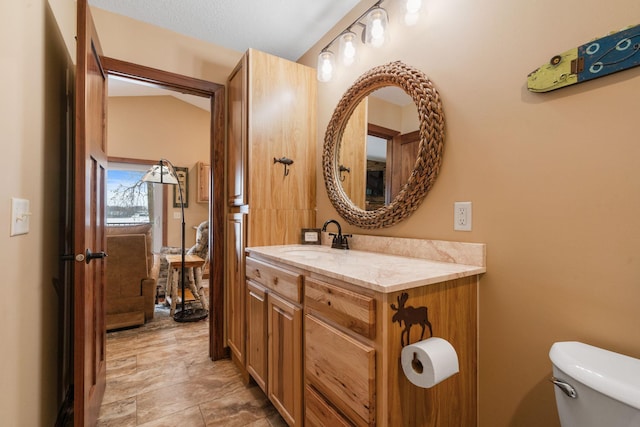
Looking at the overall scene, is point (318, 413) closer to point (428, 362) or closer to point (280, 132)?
point (428, 362)

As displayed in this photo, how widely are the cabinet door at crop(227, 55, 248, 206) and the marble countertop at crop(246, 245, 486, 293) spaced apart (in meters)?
0.76

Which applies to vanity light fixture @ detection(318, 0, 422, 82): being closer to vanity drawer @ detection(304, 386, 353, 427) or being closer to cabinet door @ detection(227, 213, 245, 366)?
cabinet door @ detection(227, 213, 245, 366)

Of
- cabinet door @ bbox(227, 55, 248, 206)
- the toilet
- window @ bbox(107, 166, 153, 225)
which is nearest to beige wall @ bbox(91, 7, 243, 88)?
cabinet door @ bbox(227, 55, 248, 206)

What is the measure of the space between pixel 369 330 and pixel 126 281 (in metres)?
2.87

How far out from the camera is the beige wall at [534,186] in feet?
2.92

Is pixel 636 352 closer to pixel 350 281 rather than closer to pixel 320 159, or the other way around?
pixel 350 281

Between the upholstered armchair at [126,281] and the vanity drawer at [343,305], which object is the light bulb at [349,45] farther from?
the upholstered armchair at [126,281]

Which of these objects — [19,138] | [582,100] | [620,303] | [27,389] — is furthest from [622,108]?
[27,389]

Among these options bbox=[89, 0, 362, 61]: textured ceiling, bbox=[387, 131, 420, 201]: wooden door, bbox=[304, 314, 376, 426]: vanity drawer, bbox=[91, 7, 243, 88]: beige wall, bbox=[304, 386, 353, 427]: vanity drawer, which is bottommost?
bbox=[304, 386, 353, 427]: vanity drawer

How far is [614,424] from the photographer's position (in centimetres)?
68

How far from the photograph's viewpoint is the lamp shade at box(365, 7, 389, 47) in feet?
5.16

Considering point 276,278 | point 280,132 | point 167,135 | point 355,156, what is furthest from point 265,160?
point 167,135

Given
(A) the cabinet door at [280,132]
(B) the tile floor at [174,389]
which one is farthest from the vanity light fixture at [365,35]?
(B) the tile floor at [174,389]

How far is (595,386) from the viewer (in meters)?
0.71
